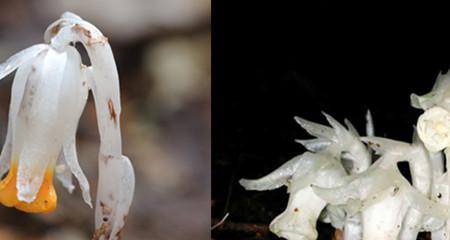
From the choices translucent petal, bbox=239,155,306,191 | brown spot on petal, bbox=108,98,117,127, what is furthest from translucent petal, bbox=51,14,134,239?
translucent petal, bbox=239,155,306,191

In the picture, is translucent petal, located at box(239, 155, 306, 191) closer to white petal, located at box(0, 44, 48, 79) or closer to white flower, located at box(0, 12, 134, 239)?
white flower, located at box(0, 12, 134, 239)

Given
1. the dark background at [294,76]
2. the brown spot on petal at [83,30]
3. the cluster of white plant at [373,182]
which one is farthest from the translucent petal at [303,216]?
the brown spot on petal at [83,30]

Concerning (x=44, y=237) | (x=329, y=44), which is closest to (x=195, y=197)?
(x=44, y=237)

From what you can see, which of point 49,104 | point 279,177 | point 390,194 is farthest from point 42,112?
point 390,194

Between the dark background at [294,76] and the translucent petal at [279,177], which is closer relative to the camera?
the translucent petal at [279,177]

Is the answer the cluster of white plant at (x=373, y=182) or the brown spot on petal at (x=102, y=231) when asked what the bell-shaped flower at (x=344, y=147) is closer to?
the cluster of white plant at (x=373, y=182)

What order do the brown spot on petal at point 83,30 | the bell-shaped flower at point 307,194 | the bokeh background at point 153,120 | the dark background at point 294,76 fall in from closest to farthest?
the brown spot on petal at point 83,30 < the bell-shaped flower at point 307,194 < the dark background at point 294,76 < the bokeh background at point 153,120

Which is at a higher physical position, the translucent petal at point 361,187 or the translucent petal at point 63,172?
the translucent petal at point 63,172

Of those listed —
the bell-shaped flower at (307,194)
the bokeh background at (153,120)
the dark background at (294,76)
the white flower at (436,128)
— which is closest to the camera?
the white flower at (436,128)
